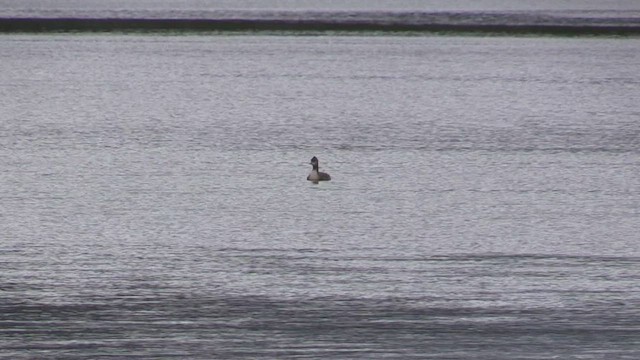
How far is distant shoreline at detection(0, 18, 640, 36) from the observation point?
22.1ft

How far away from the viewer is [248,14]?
7352 mm

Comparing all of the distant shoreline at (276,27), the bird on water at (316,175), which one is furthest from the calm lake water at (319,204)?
the distant shoreline at (276,27)

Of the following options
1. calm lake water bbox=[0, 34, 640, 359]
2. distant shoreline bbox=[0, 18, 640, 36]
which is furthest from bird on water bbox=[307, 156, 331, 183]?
distant shoreline bbox=[0, 18, 640, 36]

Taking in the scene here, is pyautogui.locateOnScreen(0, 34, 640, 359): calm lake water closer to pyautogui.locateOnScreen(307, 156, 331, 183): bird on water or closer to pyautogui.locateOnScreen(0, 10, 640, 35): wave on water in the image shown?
pyautogui.locateOnScreen(307, 156, 331, 183): bird on water

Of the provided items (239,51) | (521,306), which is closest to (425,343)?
(521,306)

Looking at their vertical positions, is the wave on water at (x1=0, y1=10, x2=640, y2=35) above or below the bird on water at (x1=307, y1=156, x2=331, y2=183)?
below

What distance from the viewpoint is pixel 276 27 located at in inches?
269

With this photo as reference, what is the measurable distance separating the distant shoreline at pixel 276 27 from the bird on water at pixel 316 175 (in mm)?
3053

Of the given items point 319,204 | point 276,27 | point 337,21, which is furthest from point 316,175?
point 337,21

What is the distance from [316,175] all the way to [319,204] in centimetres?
26

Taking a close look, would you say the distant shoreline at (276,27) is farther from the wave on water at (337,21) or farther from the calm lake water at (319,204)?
the calm lake water at (319,204)

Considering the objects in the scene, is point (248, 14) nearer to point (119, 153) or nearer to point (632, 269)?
point (119, 153)

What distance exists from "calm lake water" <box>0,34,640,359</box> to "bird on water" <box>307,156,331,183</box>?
0.14 feet

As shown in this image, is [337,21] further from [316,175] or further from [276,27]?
[316,175]
